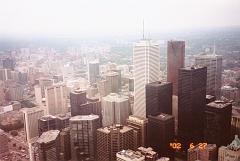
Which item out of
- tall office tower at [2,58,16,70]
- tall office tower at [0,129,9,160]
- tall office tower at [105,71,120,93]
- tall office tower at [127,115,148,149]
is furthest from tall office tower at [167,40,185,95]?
tall office tower at [0,129,9,160]

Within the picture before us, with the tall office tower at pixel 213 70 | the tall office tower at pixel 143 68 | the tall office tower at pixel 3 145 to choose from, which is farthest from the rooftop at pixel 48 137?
the tall office tower at pixel 213 70

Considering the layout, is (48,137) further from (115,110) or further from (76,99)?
(115,110)

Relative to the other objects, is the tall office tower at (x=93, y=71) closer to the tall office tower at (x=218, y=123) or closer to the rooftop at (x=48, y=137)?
the rooftop at (x=48, y=137)

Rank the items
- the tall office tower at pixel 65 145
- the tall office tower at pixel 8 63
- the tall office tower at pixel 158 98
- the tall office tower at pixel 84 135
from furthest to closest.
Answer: the tall office tower at pixel 158 98
the tall office tower at pixel 84 135
the tall office tower at pixel 8 63
the tall office tower at pixel 65 145

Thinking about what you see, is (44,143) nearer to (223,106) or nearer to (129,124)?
(129,124)

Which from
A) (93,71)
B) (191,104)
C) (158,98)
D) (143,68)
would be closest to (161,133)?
(158,98)

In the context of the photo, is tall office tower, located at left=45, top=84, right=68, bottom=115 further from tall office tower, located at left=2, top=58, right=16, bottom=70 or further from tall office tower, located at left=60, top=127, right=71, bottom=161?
tall office tower, located at left=2, top=58, right=16, bottom=70
